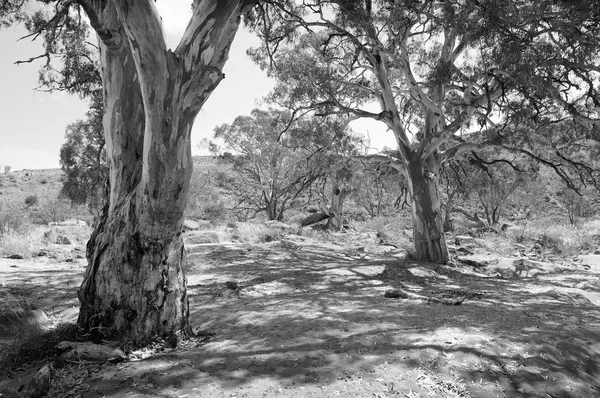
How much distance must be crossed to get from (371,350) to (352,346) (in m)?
0.16

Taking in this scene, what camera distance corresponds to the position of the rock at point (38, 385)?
2377mm

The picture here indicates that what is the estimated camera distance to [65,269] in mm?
7238

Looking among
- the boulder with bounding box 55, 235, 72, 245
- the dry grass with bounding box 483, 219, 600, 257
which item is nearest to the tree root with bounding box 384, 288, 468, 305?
the dry grass with bounding box 483, 219, 600, 257

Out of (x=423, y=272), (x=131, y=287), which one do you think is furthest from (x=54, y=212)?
(x=131, y=287)

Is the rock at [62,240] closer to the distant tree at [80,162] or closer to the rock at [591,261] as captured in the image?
the distant tree at [80,162]

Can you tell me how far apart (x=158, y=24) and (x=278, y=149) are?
19.1 meters

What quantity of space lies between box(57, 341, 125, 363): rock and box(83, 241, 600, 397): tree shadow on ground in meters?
0.16

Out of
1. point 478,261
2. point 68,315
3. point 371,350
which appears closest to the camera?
point 371,350

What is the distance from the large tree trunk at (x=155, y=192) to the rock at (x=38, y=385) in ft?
2.42

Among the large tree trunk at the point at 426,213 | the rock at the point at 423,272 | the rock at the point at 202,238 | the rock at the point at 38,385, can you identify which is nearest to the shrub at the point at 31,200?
the rock at the point at 202,238

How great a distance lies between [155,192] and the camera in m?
3.25

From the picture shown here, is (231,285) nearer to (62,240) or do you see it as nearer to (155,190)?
(155,190)

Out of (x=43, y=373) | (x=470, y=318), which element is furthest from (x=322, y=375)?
(x=470, y=318)

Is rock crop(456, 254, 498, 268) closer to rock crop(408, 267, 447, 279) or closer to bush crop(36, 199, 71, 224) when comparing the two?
rock crop(408, 267, 447, 279)
